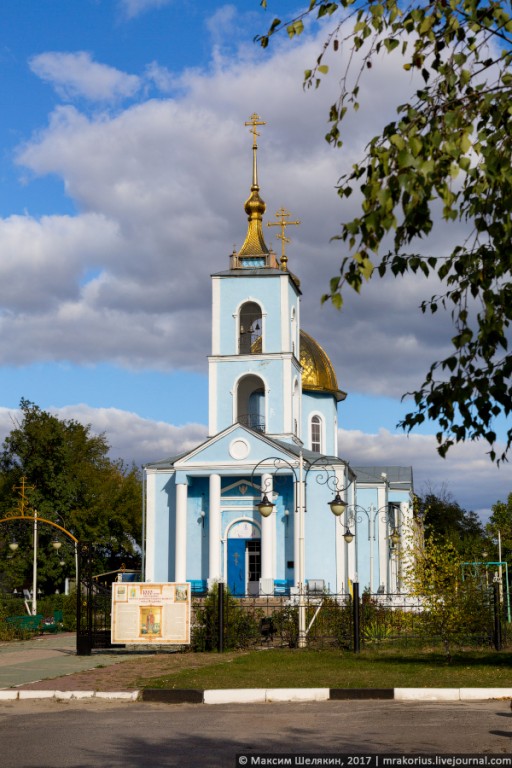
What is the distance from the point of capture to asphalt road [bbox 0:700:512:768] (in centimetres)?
859

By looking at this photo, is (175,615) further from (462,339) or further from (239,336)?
(239,336)

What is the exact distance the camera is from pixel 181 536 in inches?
1460

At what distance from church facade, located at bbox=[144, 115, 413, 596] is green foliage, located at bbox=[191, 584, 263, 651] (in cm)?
1314

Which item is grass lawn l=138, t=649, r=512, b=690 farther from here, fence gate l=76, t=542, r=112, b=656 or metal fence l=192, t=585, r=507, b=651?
fence gate l=76, t=542, r=112, b=656

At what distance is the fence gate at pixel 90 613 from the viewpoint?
20.2 meters

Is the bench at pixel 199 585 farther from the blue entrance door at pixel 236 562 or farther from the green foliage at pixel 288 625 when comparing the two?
the green foliage at pixel 288 625

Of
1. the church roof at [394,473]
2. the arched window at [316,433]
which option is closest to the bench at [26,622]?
the arched window at [316,433]

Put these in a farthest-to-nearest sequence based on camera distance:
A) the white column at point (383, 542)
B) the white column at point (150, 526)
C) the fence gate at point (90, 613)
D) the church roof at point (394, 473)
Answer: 1. the church roof at point (394, 473)
2. the white column at point (383, 542)
3. the white column at point (150, 526)
4. the fence gate at point (90, 613)

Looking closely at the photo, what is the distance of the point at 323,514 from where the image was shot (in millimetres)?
37531

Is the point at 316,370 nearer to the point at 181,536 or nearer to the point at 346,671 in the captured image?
the point at 181,536

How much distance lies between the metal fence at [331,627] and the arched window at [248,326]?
67.1ft

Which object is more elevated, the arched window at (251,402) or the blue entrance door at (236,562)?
the arched window at (251,402)

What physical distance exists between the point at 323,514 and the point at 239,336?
8260 mm

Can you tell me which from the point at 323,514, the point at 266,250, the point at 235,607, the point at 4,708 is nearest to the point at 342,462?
the point at 323,514
